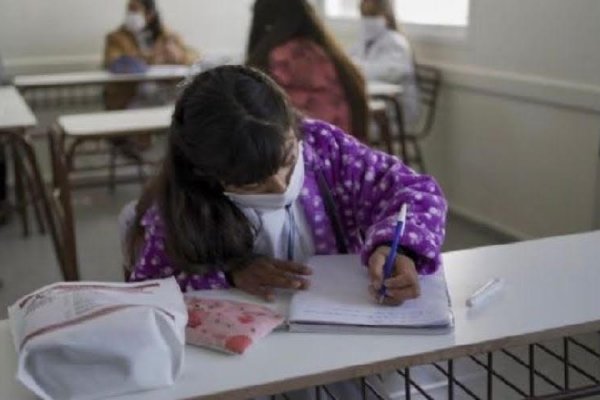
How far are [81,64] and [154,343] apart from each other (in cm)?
435

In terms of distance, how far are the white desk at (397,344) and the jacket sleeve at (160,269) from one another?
0.76 ft

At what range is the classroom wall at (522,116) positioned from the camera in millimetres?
3008

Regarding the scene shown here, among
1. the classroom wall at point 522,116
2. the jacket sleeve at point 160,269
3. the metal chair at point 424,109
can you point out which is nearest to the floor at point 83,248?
the classroom wall at point 522,116

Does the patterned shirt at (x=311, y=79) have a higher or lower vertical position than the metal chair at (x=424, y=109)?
higher

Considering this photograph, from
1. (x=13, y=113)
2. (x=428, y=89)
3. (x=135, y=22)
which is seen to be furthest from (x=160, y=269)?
(x=135, y=22)

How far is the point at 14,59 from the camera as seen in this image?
4875 mm

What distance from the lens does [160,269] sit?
130 cm

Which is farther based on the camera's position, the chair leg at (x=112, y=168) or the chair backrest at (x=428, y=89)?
the chair leg at (x=112, y=168)

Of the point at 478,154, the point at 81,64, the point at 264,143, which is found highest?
the point at 264,143

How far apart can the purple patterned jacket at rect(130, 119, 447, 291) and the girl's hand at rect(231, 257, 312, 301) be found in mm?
52

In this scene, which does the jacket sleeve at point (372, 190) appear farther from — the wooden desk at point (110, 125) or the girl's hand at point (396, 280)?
the wooden desk at point (110, 125)

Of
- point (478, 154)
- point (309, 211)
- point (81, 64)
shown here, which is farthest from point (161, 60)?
point (309, 211)

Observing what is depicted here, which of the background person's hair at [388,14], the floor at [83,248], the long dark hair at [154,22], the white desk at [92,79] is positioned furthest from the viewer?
the long dark hair at [154,22]

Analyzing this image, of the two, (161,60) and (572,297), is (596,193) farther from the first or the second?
(161,60)
